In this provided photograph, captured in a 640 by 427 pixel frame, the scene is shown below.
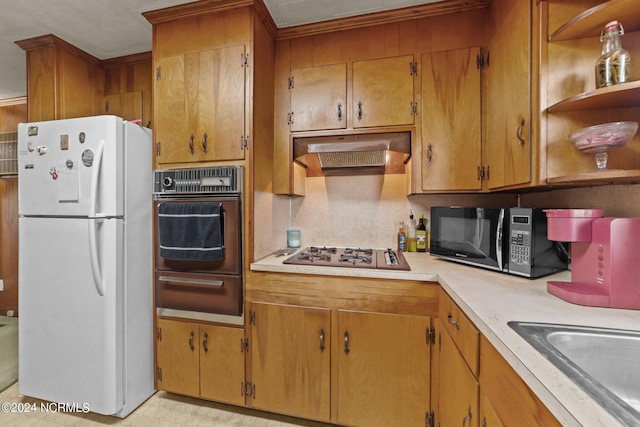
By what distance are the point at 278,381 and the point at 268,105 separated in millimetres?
1758

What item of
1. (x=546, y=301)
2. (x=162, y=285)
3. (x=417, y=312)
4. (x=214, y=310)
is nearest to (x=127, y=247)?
(x=162, y=285)

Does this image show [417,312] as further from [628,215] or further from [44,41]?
[44,41]

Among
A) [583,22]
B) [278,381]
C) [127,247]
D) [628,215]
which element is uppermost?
[583,22]

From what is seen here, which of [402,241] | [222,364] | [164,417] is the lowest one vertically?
[164,417]

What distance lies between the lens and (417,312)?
1.44 metres

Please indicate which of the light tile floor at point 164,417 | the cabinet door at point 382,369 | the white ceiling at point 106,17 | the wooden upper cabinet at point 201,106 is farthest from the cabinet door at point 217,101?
the light tile floor at point 164,417

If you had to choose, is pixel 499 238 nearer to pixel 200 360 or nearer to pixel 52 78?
pixel 200 360

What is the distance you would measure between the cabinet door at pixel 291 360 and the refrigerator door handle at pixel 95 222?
0.91 m

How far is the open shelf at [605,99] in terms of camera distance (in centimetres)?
92

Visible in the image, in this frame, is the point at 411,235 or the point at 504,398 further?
the point at 411,235

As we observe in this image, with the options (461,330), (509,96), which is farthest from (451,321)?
(509,96)

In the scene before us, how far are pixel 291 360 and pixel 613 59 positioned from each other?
6.34ft

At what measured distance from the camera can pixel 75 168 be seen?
5.32 feet

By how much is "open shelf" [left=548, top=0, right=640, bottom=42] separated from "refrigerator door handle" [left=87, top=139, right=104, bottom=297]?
2.30 meters
